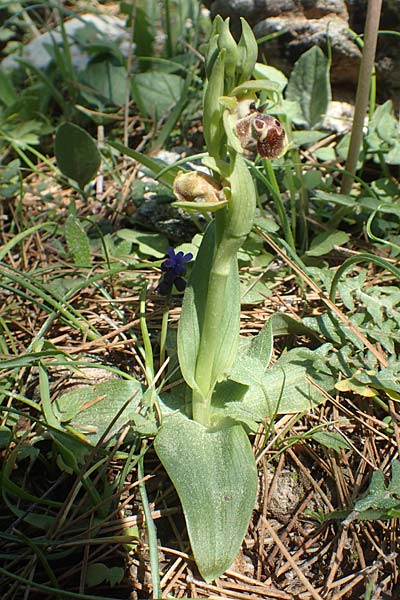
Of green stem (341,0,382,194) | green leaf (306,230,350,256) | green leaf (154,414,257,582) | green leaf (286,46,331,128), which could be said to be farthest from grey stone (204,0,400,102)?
green leaf (154,414,257,582)

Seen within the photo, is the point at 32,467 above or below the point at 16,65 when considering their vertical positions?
below

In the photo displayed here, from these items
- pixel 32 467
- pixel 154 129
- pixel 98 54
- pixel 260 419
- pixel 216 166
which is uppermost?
pixel 216 166

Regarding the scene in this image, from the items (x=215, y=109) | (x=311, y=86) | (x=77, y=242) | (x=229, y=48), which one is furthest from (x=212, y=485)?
(x=311, y=86)

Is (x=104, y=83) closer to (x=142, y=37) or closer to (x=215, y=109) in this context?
(x=142, y=37)

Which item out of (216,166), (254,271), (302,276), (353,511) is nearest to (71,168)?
(254,271)

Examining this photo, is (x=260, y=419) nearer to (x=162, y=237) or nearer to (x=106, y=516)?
(x=106, y=516)

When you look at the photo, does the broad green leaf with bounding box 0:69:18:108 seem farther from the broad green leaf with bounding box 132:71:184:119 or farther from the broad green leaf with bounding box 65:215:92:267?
the broad green leaf with bounding box 65:215:92:267
